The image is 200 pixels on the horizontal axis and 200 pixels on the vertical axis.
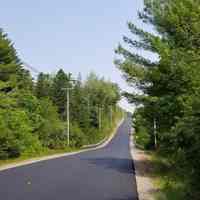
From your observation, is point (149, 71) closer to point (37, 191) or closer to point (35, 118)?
point (37, 191)

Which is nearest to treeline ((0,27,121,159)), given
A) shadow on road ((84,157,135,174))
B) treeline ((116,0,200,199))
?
shadow on road ((84,157,135,174))

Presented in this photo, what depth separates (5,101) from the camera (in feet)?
153

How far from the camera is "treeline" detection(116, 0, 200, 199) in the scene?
11289mm

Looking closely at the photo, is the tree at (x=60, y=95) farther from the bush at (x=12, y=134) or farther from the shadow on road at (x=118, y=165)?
the shadow on road at (x=118, y=165)

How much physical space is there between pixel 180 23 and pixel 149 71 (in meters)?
5.03

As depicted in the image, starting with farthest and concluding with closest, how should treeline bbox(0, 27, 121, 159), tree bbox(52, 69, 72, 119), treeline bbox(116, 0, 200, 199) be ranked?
tree bbox(52, 69, 72, 119) < treeline bbox(0, 27, 121, 159) < treeline bbox(116, 0, 200, 199)

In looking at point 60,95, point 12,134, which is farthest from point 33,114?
point 60,95

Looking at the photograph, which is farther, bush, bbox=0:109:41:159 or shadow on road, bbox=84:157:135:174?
bush, bbox=0:109:41:159

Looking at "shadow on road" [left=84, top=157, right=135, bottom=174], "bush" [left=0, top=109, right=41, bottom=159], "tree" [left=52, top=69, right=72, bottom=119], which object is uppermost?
"tree" [left=52, top=69, right=72, bottom=119]

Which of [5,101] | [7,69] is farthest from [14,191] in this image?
[7,69]

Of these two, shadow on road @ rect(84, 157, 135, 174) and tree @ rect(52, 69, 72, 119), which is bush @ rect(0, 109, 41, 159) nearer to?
shadow on road @ rect(84, 157, 135, 174)

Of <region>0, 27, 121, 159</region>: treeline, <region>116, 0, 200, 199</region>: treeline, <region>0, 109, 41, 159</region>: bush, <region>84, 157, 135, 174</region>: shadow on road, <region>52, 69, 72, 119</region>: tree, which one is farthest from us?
<region>52, 69, 72, 119</region>: tree

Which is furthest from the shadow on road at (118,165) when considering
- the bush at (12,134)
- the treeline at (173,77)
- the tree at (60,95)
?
the tree at (60,95)

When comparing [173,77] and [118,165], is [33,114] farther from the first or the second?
[173,77]
